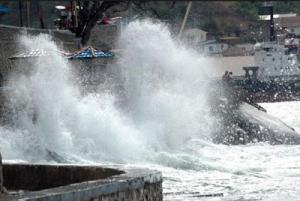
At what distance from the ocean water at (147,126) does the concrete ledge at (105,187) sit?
5.12 meters

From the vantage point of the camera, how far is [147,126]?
21375mm

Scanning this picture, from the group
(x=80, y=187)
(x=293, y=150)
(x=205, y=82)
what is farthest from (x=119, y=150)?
(x=80, y=187)

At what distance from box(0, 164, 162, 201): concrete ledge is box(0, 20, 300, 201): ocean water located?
16.8ft

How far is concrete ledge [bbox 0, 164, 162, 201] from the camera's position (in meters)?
5.84

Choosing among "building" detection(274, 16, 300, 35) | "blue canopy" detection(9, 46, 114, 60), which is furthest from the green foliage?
"blue canopy" detection(9, 46, 114, 60)

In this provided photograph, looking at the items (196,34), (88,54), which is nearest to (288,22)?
(196,34)

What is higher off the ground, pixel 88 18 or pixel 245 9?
pixel 88 18

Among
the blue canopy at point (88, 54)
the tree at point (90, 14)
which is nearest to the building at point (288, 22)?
the blue canopy at point (88, 54)

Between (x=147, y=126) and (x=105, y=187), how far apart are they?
15256 millimetres

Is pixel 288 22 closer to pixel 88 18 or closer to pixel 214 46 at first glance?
pixel 214 46

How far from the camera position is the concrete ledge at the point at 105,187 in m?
5.84

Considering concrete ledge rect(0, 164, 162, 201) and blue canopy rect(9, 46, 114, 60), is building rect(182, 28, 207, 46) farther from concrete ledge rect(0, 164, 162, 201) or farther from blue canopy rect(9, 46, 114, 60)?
blue canopy rect(9, 46, 114, 60)

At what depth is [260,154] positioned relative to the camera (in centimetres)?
2038

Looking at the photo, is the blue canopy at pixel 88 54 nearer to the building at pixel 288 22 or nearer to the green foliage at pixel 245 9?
the building at pixel 288 22
